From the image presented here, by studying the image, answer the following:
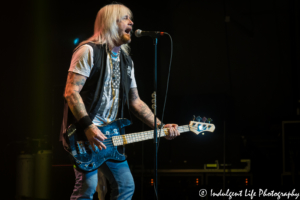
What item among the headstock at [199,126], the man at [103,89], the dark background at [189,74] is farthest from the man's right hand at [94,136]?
the dark background at [189,74]

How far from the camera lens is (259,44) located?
609cm

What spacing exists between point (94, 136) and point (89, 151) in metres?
0.17

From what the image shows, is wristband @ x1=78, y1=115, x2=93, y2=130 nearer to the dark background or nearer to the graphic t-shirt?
the graphic t-shirt

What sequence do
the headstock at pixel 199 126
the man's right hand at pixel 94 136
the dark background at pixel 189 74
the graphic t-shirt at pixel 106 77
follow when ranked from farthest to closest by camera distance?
the dark background at pixel 189 74 < the headstock at pixel 199 126 < the graphic t-shirt at pixel 106 77 < the man's right hand at pixel 94 136

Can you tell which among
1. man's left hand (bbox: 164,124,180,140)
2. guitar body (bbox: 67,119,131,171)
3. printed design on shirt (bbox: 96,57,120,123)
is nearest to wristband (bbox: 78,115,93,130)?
guitar body (bbox: 67,119,131,171)

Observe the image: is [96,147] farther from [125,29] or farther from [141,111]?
[125,29]

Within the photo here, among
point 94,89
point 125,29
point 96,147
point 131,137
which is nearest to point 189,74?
point 125,29

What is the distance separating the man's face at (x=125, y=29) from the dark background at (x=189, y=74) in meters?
1.84

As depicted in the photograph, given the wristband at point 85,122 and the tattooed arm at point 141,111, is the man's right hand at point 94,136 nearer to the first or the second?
the wristband at point 85,122

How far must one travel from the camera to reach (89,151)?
2.40m

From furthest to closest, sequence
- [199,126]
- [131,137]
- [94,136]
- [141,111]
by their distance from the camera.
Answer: [199,126] → [141,111] → [131,137] → [94,136]

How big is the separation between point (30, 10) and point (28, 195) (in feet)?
8.74

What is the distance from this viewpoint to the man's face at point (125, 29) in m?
2.76

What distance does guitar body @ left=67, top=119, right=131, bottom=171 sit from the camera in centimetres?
235
